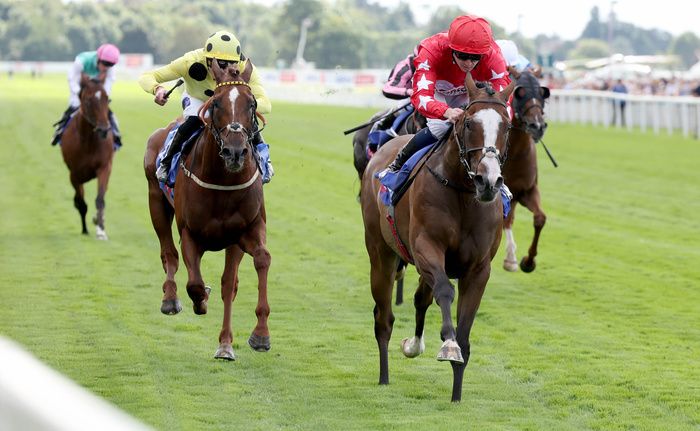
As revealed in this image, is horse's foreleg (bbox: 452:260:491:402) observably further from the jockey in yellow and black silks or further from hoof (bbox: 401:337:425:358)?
the jockey in yellow and black silks

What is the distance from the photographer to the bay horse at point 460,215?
21.6 ft

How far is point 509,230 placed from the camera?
12.1 m

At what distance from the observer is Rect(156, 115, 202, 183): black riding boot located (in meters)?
8.66

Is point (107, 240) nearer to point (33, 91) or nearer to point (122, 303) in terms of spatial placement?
point (122, 303)

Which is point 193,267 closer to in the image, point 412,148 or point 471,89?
point 412,148

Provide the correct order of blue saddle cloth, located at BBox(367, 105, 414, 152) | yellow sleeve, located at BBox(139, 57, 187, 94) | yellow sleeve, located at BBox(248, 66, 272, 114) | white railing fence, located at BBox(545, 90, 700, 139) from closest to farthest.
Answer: yellow sleeve, located at BBox(248, 66, 272, 114) → yellow sleeve, located at BBox(139, 57, 187, 94) → blue saddle cloth, located at BBox(367, 105, 414, 152) → white railing fence, located at BBox(545, 90, 700, 139)

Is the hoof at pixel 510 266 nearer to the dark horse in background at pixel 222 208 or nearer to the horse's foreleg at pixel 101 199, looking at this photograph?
the dark horse in background at pixel 222 208

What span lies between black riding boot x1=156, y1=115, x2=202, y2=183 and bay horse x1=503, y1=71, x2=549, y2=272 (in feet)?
12.3

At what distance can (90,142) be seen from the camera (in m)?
15.0

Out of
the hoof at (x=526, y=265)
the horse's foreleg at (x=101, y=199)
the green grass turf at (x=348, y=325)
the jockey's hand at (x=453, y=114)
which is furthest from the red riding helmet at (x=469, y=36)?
the horse's foreleg at (x=101, y=199)

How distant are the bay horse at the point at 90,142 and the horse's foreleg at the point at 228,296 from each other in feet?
21.9

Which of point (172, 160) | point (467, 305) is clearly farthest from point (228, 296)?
point (467, 305)

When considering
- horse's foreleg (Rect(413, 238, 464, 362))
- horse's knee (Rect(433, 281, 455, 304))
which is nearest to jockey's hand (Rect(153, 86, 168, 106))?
horse's foreleg (Rect(413, 238, 464, 362))

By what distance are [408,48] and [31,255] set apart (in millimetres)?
100419
